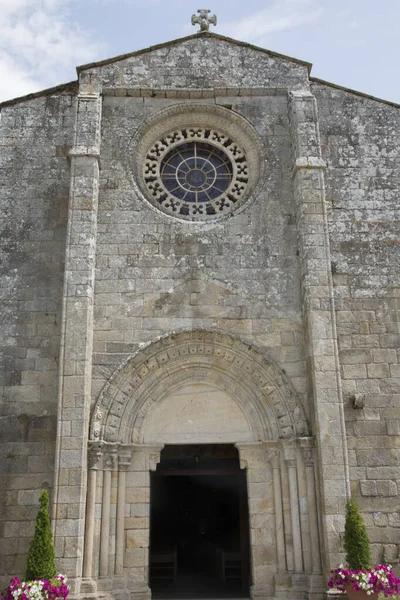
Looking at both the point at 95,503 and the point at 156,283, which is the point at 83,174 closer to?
the point at 156,283

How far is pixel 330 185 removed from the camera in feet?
32.1

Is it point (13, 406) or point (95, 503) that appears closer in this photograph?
point (95, 503)

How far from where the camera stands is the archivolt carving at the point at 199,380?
8422 mm

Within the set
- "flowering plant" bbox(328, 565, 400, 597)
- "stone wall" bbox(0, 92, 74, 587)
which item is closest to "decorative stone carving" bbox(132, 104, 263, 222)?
"stone wall" bbox(0, 92, 74, 587)

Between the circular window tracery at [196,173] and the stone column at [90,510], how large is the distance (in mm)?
4021

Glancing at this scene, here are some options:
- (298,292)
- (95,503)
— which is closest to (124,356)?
(95,503)

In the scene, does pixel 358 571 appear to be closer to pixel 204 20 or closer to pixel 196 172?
pixel 196 172

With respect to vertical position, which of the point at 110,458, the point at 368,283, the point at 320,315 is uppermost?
the point at 368,283

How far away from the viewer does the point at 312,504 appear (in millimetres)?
8023

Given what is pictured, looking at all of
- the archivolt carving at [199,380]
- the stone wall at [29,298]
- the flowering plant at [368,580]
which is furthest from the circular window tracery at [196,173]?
the flowering plant at [368,580]

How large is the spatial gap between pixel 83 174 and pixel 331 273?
4200 millimetres

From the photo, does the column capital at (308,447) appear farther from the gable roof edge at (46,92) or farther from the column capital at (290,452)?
the gable roof edge at (46,92)

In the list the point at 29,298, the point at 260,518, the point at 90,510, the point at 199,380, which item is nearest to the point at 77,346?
the point at 29,298

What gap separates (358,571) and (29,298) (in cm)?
598
